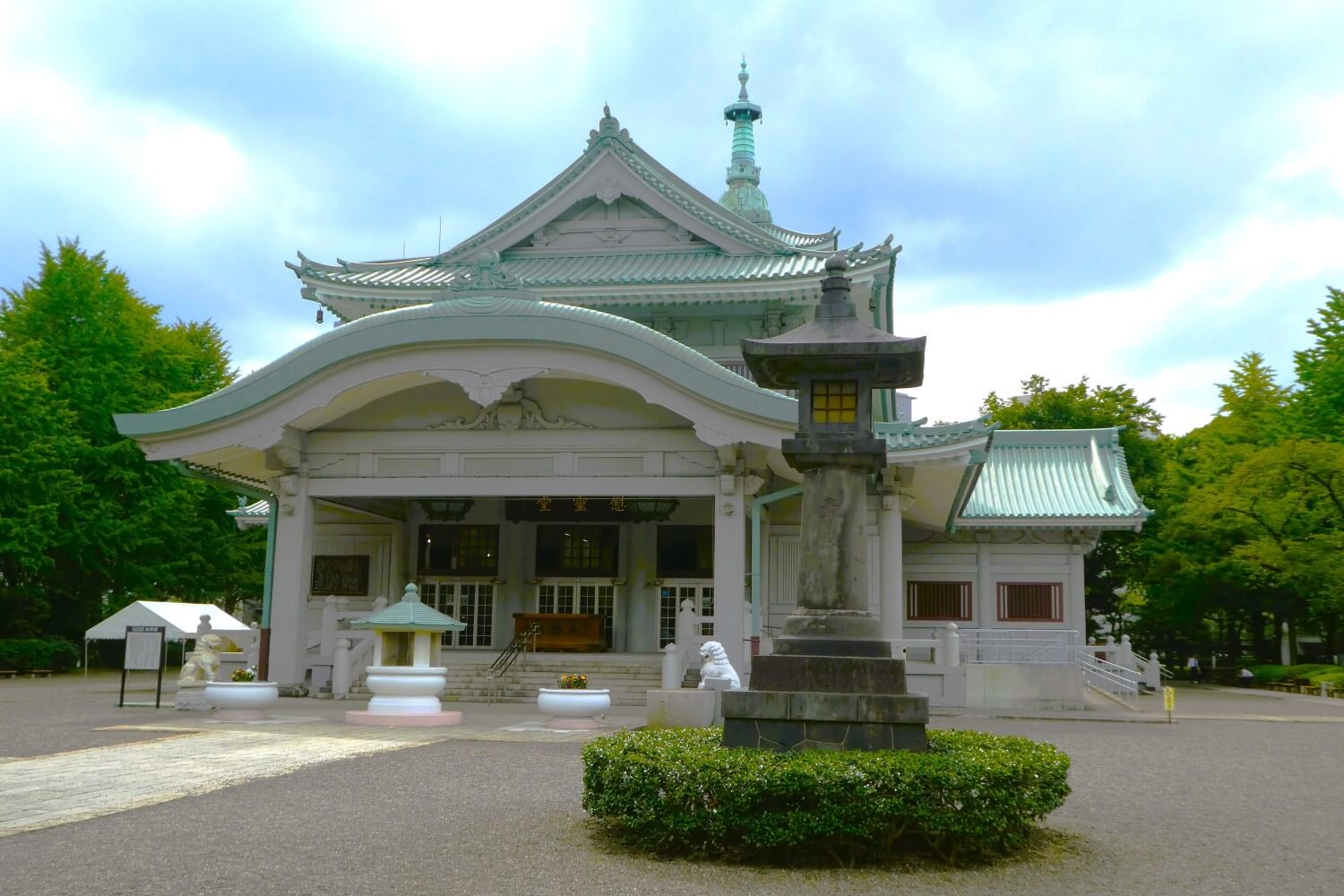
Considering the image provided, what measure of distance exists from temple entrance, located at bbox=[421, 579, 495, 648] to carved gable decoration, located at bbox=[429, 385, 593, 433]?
19.0 feet

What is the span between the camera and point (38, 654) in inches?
1287

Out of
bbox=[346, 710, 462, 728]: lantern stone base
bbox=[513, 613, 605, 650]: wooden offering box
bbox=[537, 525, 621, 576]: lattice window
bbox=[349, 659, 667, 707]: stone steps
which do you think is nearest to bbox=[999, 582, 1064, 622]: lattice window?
bbox=[537, 525, 621, 576]: lattice window

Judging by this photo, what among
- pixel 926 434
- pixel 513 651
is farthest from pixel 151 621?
pixel 926 434

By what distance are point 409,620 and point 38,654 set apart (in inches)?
788

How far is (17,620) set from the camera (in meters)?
33.6

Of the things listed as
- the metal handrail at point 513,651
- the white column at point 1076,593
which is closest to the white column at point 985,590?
the white column at point 1076,593

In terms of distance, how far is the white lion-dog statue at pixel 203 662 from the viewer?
21453 millimetres

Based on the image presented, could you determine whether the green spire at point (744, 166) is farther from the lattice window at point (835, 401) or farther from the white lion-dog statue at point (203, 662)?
the lattice window at point (835, 401)

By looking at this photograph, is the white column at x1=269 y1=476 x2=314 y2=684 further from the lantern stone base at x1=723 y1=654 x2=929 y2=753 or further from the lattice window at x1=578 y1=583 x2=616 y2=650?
the lantern stone base at x1=723 y1=654 x2=929 y2=753

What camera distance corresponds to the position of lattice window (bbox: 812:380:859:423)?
1034 cm

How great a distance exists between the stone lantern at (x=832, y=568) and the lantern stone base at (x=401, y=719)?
8498 mm

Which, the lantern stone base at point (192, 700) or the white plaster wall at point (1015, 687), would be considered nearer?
the lantern stone base at point (192, 700)

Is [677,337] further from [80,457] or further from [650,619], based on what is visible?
[80,457]

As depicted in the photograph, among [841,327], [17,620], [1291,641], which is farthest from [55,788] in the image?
[1291,641]
